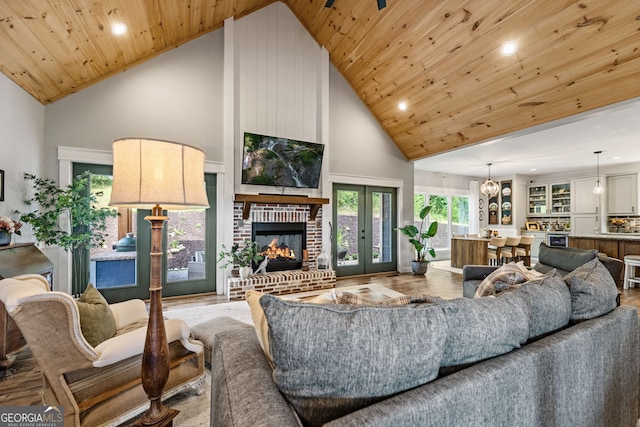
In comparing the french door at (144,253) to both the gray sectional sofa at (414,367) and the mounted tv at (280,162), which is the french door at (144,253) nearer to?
the mounted tv at (280,162)

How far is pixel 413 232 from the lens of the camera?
615cm

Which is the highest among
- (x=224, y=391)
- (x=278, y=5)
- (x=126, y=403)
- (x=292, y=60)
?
(x=278, y=5)

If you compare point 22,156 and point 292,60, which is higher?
point 292,60

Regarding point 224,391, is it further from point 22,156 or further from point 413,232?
point 413,232

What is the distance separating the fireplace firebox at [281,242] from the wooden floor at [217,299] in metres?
0.95

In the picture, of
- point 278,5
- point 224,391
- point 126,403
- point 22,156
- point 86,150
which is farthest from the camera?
point 278,5

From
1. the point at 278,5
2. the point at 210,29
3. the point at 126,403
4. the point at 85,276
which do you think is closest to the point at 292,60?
the point at 278,5

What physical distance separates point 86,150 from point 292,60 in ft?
11.6

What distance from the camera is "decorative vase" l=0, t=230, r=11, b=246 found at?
2.44 meters

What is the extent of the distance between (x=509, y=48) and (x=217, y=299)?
17.0ft

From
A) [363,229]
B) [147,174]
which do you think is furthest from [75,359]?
[363,229]

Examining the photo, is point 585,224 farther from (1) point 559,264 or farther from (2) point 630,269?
(1) point 559,264

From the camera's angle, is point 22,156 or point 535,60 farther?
point 535,60

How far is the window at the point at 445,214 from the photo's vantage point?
28.3 ft
